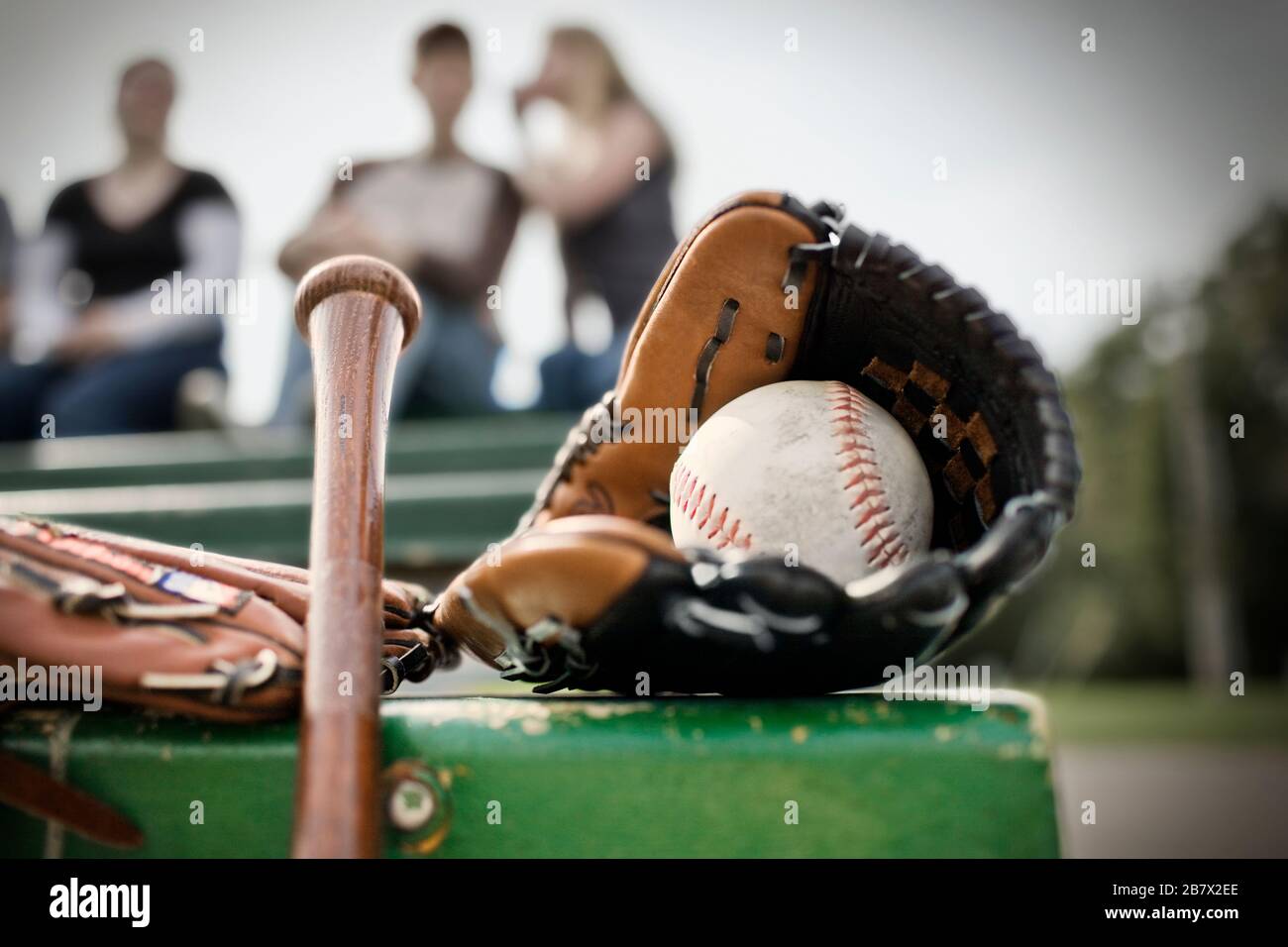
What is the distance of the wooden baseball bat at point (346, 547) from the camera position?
0.66 meters

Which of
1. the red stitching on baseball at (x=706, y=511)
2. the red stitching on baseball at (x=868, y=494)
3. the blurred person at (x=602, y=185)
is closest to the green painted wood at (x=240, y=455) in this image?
the blurred person at (x=602, y=185)

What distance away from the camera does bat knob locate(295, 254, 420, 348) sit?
927 millimetres

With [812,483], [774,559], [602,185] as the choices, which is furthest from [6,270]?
[774,559]

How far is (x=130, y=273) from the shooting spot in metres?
3.59

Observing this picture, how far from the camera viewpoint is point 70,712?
793 millimetres

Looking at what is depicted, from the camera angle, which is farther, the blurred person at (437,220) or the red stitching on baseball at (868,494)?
the blurred person at (437,220)

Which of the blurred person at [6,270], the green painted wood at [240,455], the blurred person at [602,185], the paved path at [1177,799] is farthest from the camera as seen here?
the blurred person at [6,270]

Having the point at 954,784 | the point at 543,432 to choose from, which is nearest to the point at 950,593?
the point at 954,784

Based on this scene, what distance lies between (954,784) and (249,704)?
0.53 meters

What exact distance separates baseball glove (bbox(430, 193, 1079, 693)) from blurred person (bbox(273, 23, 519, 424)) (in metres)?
2.42

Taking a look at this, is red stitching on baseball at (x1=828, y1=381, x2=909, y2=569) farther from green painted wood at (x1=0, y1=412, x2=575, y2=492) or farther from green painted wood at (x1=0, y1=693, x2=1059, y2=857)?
green painted wood at (x1=0, y1=412, x2=575, y2=492)

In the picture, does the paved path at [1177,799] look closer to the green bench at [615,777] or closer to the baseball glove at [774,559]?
the baseball glove at [774,559]

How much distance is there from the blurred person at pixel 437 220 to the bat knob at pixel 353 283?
2.54 meters

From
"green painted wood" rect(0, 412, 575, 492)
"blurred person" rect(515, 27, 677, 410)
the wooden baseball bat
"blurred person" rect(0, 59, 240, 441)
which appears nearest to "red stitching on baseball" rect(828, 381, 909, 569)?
the wooden baseball bat
